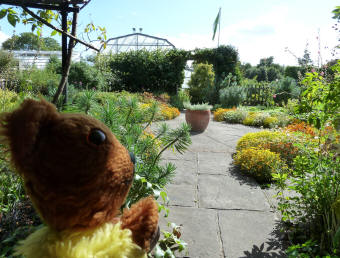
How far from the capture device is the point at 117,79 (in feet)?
51.8

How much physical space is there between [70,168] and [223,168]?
12.5ft

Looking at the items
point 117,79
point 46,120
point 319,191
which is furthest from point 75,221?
point 117,79

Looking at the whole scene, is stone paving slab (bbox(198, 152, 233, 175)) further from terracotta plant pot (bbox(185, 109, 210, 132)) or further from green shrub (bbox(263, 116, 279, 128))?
green shrub (bbox(263, 116, 279, 128))

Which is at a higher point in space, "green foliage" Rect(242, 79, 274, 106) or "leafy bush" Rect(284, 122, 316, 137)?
"green foliage" Rect(242, 79, 274, 106)

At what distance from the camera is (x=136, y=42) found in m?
23.9

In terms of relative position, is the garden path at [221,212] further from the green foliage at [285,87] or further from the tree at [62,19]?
the green foliage at [285,87]

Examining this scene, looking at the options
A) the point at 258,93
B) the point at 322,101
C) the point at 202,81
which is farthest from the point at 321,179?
the point at 258,93

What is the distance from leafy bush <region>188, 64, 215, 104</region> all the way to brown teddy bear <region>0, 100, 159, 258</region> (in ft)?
47.4

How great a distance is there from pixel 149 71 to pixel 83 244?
620 inches

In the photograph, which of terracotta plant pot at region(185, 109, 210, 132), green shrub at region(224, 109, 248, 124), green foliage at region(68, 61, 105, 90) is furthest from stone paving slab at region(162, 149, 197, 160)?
green foliage at region(68, 61, 105, 90)

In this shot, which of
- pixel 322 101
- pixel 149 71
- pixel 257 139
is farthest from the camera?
pixel 149 71

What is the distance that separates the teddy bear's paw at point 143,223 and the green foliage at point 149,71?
593 inches

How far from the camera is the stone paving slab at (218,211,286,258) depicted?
216 centimetres

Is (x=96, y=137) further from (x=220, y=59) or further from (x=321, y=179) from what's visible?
(x=220, y=59)
